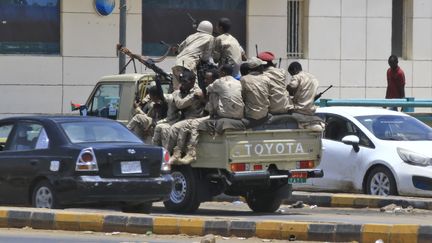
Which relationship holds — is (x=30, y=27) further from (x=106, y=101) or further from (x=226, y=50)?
(x=226, y=50)

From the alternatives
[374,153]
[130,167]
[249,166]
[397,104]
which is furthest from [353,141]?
[130,167]

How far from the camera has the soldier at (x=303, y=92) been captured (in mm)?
16266

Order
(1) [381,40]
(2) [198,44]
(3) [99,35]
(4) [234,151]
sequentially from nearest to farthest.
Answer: (4) [234,151] → (2) [198,44] → (3) [99,35] → (1) [381,40]

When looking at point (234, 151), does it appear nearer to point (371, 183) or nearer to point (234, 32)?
point (371, 183)

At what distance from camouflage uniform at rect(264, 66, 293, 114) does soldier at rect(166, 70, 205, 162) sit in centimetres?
103

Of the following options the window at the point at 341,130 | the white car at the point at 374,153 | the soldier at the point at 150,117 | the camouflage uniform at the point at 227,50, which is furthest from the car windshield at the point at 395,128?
the soldier at the point at 150,117

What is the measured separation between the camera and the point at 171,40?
2936 centimetres

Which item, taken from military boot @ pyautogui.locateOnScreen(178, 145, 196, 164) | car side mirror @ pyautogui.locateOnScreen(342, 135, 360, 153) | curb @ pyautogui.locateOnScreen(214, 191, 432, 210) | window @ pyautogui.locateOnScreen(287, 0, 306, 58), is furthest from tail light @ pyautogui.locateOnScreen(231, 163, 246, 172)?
window @ pyautogui.locateOnScreen(287, 0, 306, 58)

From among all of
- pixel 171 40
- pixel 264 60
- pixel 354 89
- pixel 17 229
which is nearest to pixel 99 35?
pixel 171 40

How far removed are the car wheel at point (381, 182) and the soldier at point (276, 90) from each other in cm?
278

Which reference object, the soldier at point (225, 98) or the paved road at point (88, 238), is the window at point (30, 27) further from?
the paved road at point (88, 238)

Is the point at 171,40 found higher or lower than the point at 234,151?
higher

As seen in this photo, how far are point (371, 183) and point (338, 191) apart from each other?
91 cm

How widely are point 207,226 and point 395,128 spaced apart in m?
6.53
